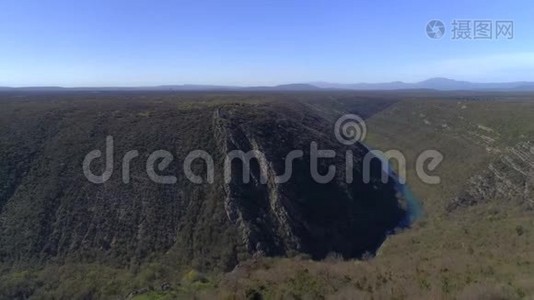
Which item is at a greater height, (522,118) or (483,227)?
(522,118)

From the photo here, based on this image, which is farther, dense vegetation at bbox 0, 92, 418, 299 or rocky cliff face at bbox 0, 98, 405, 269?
rocky cliff face at bbox 0, 98, 405, 269

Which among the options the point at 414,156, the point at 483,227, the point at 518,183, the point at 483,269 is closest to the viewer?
the point at 483,269

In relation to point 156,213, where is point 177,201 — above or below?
above

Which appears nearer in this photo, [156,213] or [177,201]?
[156,213]

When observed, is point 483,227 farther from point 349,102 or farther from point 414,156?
point 349,102

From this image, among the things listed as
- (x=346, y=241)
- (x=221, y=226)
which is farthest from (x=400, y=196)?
(x=221, y=226)

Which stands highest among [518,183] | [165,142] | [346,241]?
[165,142]

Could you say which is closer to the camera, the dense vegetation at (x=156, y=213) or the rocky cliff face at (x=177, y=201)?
the dense vegetation at (x=156, y=213)

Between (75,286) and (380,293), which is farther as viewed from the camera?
(75,286)
